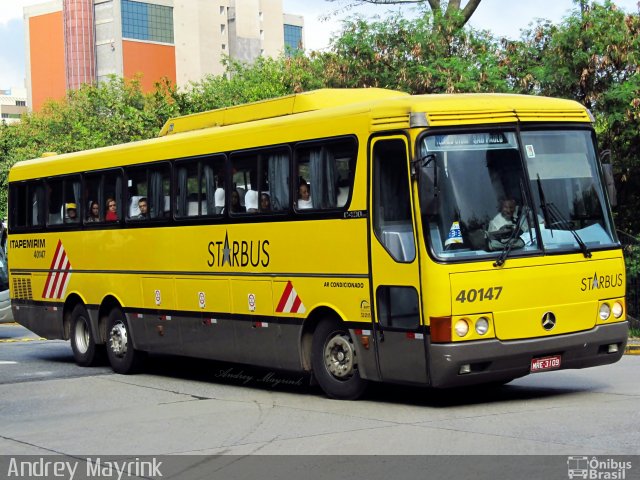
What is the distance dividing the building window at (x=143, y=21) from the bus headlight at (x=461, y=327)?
142240mm

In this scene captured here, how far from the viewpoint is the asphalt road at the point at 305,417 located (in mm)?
9820

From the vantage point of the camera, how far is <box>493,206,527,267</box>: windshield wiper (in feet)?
38.0

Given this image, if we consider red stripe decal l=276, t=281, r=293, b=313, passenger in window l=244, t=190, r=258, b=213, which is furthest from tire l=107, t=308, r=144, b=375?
red stripe decal l=276, t=281, r=293, b=313

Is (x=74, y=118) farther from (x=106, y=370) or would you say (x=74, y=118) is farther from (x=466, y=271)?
(x=466, y=271)

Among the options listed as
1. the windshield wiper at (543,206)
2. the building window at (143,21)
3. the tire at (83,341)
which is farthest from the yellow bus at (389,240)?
the building window at (143,21)

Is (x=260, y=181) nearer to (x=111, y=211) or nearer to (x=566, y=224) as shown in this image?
(x=566, y=224)

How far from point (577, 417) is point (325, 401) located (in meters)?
3.19

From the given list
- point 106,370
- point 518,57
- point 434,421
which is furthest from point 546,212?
point 518,57

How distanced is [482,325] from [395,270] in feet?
3.51

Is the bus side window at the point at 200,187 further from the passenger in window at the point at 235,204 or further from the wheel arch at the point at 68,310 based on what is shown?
the wheel arch at the point at 68,310

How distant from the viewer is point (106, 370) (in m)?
18.2
